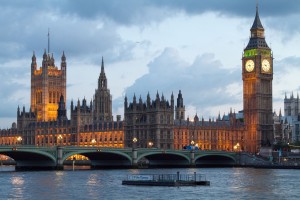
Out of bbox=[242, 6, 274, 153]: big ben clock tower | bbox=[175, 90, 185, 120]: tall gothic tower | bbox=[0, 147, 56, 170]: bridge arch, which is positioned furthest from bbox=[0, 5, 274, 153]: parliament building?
bbox=[0, 147, 56, 170]: bridge arch

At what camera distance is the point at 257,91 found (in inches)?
6905

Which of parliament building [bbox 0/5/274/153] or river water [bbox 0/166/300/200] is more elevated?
parliament building [bbox 0/5/274/153]

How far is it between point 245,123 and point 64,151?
7444 cm

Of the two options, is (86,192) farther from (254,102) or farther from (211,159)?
(254,102)

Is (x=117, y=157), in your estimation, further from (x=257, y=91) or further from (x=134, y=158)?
(x=257, y=91)

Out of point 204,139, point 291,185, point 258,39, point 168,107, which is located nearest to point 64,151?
point 291,185

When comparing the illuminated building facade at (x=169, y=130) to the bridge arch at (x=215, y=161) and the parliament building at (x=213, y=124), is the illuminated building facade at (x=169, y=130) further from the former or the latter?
the bridge arch at (x=215, y=161)

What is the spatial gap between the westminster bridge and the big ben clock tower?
30188mm

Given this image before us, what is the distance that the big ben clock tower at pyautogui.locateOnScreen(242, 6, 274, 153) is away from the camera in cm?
17600

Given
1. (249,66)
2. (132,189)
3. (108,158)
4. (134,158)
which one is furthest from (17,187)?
(249,66)

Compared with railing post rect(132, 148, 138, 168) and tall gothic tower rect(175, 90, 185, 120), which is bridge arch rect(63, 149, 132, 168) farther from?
tall gothic tower rect(175, 90, 185, 120)

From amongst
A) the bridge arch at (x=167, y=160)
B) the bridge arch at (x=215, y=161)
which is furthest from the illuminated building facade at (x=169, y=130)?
the bridge arch at (x=167, y=160)

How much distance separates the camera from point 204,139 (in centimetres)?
17675

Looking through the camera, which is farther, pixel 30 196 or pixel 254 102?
pixel 254 102
